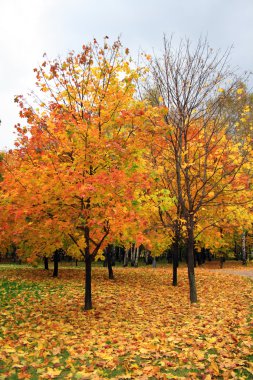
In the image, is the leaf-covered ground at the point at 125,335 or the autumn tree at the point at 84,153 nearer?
the leaf-covered ground at the point at 125,335

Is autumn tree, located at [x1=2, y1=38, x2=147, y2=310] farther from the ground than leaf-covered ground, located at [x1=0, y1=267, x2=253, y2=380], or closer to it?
farther from the ground

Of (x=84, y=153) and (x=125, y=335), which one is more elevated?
(x=84, y=153)

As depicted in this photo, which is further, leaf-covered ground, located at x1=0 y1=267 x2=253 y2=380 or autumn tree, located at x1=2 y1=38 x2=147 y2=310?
autumn tree, located at x1=2 y1=38 x2=147 y2=310

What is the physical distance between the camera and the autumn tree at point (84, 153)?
8.91m

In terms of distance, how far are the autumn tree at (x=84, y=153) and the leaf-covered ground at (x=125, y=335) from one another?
5.64ft

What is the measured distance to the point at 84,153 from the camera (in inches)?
360

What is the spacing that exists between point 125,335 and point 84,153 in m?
4.90

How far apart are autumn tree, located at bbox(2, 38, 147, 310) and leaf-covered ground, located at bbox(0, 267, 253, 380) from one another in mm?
1718

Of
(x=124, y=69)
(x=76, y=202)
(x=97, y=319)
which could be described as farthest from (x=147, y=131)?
(x=97, y=319)

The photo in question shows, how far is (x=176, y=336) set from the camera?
23.4 feet

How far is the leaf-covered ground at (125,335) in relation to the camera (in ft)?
17.7

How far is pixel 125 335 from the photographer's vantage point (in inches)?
299

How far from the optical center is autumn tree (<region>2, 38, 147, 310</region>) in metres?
8.91

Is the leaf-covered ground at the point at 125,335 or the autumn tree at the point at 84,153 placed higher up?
the autumn tree at the point at 84,153
